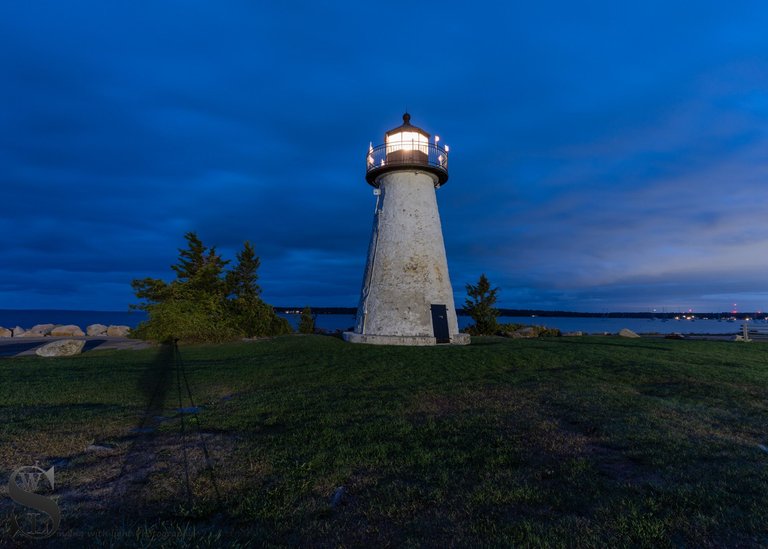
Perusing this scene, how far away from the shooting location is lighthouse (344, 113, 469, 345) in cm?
2019

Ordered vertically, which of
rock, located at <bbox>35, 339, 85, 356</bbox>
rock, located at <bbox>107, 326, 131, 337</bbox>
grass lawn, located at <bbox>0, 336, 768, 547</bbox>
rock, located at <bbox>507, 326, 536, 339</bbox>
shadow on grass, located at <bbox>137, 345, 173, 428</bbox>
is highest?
rock, located at <bbox>107, 326, 131, 337</bbox>

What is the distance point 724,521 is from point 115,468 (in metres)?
7.35

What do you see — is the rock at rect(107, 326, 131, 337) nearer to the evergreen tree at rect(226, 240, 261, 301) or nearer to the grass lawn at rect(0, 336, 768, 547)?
the evergreen tree at rect(226, 240, 261, 301)

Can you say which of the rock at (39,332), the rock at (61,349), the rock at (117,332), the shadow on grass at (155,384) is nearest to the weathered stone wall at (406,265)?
the shadow on grass at (155,384)

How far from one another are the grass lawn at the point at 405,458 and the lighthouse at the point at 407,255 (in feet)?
27.3

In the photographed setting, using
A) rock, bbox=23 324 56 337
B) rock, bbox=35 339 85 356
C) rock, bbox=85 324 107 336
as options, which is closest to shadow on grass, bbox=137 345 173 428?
rock, bbox=35 339 85 356

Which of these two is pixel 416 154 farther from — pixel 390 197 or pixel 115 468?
pixel 115 468

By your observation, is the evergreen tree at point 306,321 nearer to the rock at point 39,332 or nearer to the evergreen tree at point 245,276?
the evergreen tree at point 245,276

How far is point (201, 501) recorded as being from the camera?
4.47 meters

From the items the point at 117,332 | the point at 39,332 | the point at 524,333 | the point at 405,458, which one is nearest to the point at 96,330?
the point at 117,332

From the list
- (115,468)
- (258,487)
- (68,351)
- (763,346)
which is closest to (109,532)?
(258,487)

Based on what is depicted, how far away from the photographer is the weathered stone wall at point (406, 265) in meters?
20.2

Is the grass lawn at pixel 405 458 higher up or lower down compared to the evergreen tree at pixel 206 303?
lower down

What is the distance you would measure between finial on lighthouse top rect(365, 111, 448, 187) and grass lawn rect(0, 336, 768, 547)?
12896 millimetres
